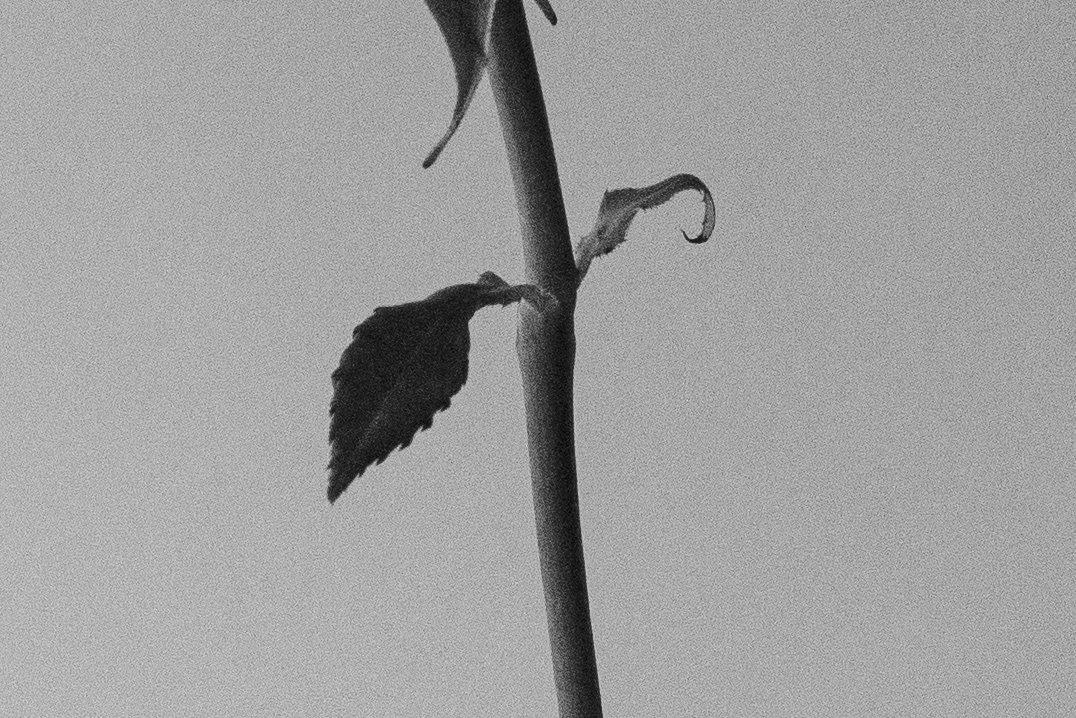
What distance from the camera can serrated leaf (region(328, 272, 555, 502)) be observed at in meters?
0.18

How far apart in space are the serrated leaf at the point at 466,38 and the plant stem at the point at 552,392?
0.04 meters

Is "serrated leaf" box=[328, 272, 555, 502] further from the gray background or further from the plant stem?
the gray background

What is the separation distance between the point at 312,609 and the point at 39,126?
307 millimetres

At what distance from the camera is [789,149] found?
0.72 meters

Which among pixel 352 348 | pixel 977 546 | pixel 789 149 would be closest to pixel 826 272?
A: pixel 789 149

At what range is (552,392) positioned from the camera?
0.19m

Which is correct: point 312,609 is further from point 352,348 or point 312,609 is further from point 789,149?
point 352,348

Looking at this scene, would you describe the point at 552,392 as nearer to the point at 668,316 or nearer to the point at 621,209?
the point at 621,209

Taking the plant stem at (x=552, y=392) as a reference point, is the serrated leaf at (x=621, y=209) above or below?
above

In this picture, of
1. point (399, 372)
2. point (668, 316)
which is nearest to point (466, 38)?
point (399, 372)

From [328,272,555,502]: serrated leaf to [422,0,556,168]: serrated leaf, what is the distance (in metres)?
0.05

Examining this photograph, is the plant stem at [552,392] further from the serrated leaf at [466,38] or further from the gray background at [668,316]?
the gray background at [668,316]

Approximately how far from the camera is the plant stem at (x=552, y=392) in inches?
7.1

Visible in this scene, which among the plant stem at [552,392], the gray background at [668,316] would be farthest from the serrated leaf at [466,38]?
the gray background at [668,316]
